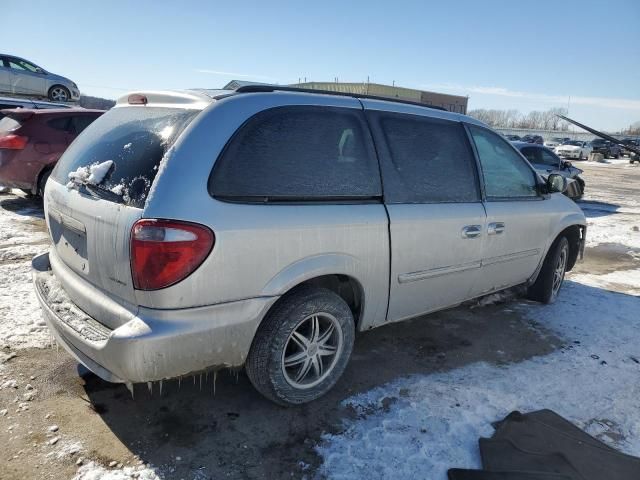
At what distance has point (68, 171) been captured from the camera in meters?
2.94

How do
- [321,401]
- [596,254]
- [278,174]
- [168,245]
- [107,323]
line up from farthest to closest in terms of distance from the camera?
[596,254], [321,401], [278,174], [107,323], [168,245]

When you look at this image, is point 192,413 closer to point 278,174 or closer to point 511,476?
point 278,174

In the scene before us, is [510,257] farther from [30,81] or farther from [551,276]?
[30,81]

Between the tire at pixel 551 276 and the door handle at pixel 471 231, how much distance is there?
1.62 meters

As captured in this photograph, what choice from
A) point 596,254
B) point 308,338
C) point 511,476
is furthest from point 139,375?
point 596,254

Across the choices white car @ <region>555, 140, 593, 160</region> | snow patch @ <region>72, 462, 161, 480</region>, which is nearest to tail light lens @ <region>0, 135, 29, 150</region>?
snow patch @ <region>72, 462, 161, 480</region>

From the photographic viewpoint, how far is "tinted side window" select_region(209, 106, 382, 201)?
2436 mm

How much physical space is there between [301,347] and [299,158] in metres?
1.14

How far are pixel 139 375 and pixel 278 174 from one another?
1244 millimetres

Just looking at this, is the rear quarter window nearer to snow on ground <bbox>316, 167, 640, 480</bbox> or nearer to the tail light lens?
the tail light lens

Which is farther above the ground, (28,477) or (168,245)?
(168,245)

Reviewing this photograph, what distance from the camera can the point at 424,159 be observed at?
11.1 ft

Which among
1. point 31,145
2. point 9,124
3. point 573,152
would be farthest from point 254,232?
point 573,152

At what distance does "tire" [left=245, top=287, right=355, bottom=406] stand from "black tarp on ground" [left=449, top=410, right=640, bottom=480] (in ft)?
3.16
